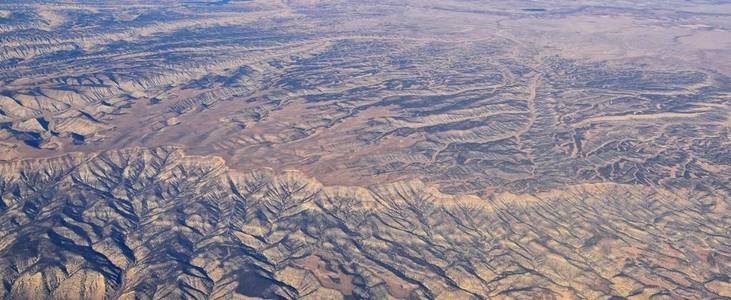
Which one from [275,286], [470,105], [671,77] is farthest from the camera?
[671,77]

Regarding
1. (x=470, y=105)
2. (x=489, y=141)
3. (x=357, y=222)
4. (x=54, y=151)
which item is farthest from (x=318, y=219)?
(x=470, y=105)

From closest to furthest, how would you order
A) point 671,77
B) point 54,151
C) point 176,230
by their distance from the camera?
point 176,230 < point 54,151 < point 671,77

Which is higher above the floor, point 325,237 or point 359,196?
point 359,196

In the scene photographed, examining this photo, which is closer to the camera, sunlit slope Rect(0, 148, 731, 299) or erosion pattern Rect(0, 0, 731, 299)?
sunlit slope Rect(0, 148, 731, 299)

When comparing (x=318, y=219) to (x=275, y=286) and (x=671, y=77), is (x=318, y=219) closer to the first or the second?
(x=275, y=286)

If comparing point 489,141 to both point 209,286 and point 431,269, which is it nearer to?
point 431,269

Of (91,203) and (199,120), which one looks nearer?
(91,203)

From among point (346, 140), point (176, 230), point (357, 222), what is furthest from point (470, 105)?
point (176, 230)

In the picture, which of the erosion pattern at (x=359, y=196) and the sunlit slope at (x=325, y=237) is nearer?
the sunlit slope at (x=325, y=237)

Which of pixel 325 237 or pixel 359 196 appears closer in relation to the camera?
pixel 325 237
